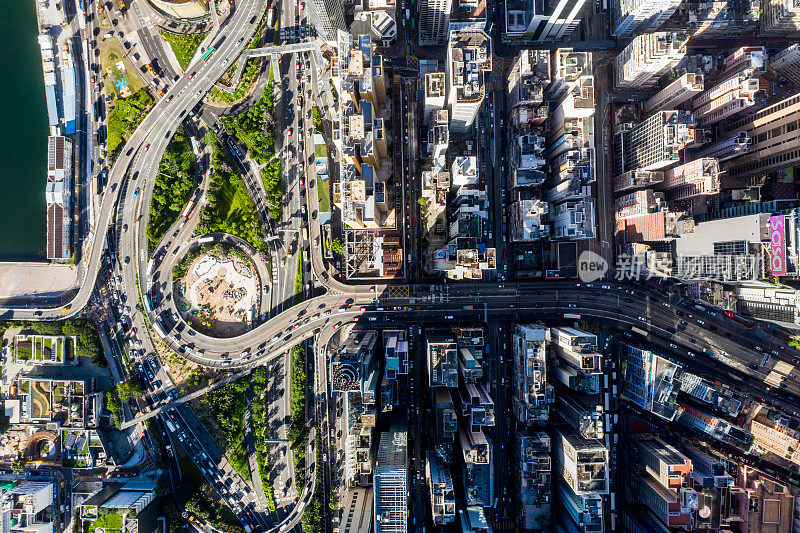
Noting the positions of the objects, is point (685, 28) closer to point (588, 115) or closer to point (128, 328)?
point (588, 115)

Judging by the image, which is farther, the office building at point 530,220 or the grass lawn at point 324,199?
the grass lawn at point 324,199

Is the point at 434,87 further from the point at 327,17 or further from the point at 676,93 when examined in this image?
the point at 676,93

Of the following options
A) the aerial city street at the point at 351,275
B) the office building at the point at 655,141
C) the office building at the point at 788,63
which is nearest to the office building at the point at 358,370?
the aerial city street at the point at 351,275

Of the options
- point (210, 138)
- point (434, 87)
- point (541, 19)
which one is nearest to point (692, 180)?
point (541, 19)

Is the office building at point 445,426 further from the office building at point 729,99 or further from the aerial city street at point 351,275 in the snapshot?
the office building at point 729,99

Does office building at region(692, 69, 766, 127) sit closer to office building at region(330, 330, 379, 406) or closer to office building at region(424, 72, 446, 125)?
office building at region(424, 72, 446, 125)

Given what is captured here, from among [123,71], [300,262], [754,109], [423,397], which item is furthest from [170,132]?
[754,109]

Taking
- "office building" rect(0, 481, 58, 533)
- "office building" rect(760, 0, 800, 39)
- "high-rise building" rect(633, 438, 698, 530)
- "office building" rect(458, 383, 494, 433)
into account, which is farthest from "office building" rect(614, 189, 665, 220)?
"office building" rect(0, 481, 58, 533)
